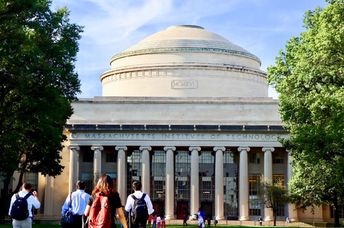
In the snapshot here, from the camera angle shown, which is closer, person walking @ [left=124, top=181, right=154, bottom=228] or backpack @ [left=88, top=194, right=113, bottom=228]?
backpack @ [left=88, top=194, right=113, bottom=228]

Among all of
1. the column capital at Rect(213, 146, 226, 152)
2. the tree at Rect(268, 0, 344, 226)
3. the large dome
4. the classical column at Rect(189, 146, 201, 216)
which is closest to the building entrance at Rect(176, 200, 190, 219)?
the classical column at Rect(189, 146, 201, 216)

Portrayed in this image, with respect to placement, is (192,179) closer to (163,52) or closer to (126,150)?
(126,150)

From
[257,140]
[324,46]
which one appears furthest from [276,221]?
[324,46]

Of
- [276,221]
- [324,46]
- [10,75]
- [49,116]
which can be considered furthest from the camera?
[276,221]

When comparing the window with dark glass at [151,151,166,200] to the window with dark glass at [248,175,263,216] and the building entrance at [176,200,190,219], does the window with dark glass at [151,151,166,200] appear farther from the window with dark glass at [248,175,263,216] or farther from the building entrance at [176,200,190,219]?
the window with dark glass at [248,175,263,216]

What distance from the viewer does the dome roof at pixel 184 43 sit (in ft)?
322

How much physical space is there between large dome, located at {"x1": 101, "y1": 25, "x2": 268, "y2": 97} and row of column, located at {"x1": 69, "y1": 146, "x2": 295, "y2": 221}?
1226cm

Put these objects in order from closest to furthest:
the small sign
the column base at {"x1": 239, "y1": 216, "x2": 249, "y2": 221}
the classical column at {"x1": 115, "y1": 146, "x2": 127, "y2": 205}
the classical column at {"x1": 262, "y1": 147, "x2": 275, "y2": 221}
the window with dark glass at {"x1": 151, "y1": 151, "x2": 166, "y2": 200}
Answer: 1. the column base at {"x1": 239, "y1": 216, "x2": 249, "y2": 221}
2. the classical column at {"x1": 115, "y1": 146, "x2": 127, "y2": 205}
3. the classical column at {"x1": 262, "y1": 147, "x2": 275, "y2": 221}
4. the window with dark glass at {"x1": 151, "y1": 151, "x2": 166, "y2": 200}
5. the small sign

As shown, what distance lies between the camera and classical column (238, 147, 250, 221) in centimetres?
8306

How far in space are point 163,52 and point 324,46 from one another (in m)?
65.6

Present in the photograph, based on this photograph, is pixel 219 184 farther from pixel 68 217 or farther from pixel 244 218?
pixel 68 217

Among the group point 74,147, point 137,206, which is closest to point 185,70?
point 74,147

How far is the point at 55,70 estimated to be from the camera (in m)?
40.8

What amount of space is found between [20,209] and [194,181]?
65.6 meters
